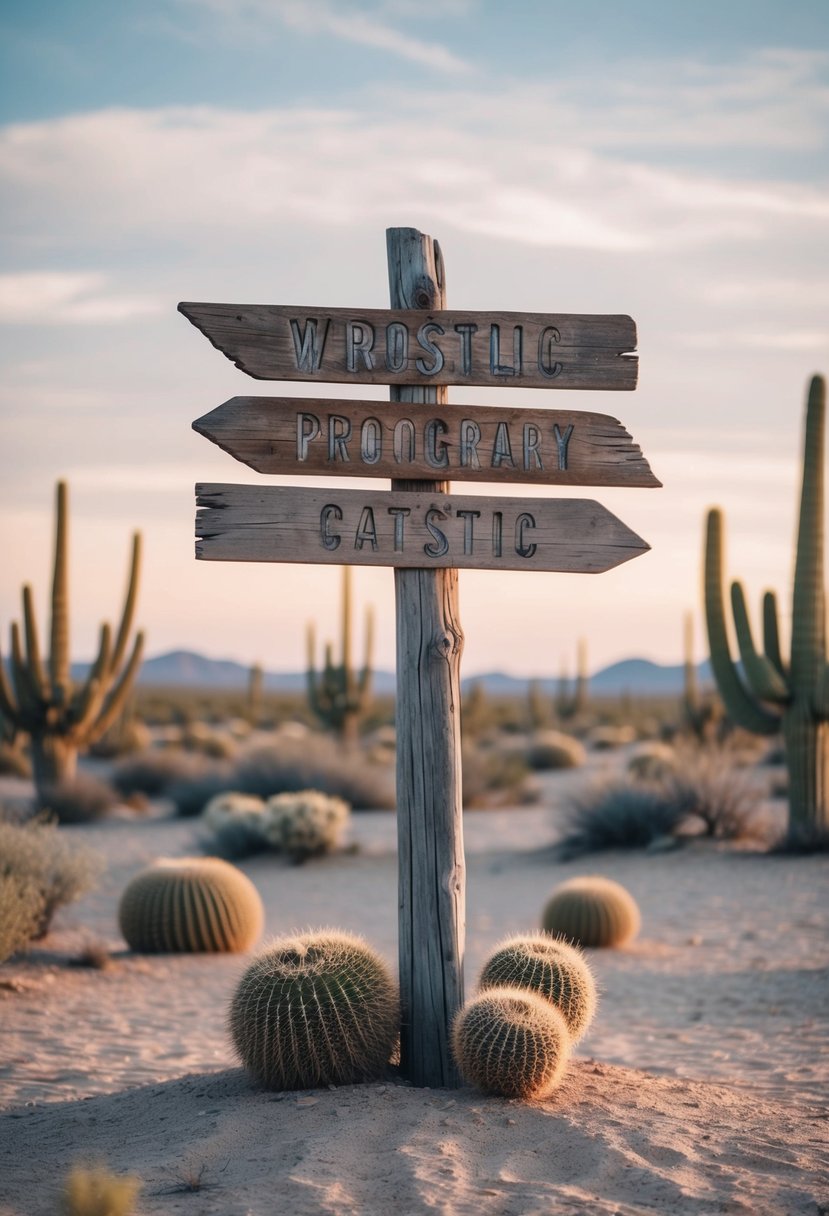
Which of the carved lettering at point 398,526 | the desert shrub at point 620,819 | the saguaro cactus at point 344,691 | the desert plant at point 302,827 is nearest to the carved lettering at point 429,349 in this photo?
the carved lettering at point 398,526

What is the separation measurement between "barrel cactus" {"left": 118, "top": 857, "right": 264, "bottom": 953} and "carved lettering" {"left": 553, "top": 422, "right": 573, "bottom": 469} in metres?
6.76

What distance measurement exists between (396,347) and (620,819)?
13.2 meters

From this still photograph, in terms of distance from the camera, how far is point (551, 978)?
6.05 m

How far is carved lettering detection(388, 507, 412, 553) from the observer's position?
575 centimetres

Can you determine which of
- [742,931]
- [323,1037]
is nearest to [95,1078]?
[323,1037]

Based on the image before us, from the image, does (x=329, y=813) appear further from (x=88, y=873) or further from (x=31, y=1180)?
(x=31, y=1180)

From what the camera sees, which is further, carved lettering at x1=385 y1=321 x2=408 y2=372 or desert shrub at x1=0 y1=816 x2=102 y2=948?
desert shrub at x1=0 y1=816 x2=102 y2=948

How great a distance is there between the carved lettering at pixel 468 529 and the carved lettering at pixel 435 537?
3.2 inches

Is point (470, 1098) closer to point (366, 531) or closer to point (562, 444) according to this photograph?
point (366, 531)

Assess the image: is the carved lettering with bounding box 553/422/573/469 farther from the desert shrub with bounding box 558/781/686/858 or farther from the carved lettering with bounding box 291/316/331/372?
the desert shrub with bounding box 558/781/686/858

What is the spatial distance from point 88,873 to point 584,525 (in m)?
7.58

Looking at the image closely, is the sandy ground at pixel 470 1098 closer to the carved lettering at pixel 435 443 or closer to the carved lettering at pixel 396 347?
the carved lettering at pixel 435 443

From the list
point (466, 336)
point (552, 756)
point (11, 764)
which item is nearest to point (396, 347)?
point (466, 336)

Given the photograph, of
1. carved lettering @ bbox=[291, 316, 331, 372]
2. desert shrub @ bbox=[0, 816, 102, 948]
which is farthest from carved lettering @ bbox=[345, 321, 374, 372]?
desert shrub @ bbox=[0, 816, 102, 948]
